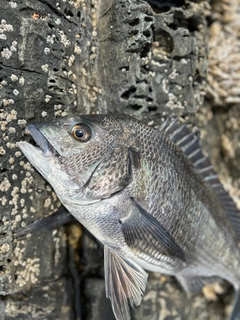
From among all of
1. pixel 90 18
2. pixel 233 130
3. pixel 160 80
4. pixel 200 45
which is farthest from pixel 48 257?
pixel 233 130

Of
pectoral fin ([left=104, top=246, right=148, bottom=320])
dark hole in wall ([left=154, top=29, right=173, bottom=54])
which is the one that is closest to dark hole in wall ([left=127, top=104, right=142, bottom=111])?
dark hole in wall ([left=154, top=29, right=173, bottom=54])

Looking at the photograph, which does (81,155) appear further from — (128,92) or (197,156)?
(197,156)

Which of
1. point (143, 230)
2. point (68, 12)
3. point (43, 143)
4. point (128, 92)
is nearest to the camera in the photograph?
point (43, 143)

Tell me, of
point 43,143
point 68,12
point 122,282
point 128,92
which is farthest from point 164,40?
point 122,282

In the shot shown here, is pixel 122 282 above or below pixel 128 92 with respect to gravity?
below

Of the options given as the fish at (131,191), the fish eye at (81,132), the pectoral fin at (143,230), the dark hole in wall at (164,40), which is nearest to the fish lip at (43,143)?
the fish at (131,191)

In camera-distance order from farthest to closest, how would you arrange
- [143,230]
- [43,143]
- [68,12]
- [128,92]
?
[128,92], [68,12], [143,230], [43,143]

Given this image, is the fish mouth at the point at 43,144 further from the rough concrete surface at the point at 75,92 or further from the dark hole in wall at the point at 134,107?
the dark hole in wall at the point at 134,107
